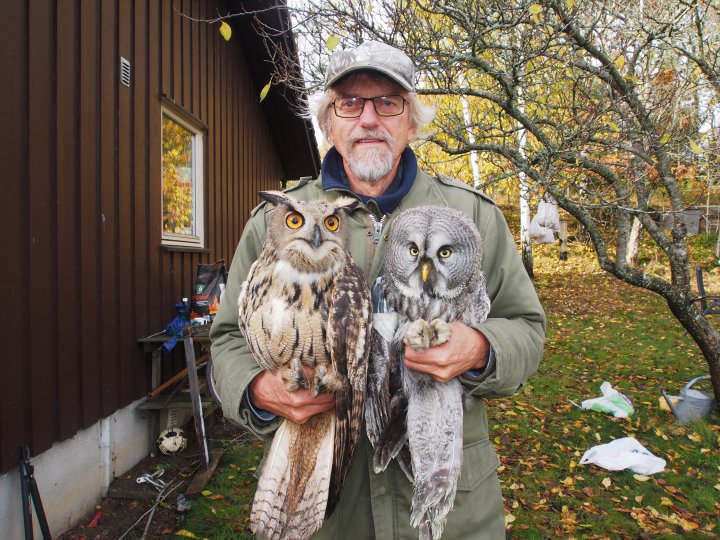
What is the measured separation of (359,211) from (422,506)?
3.36ft

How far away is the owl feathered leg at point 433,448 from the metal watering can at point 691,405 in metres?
4.88

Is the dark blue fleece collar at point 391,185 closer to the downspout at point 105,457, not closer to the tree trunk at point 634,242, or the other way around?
the downspout at point 105,457

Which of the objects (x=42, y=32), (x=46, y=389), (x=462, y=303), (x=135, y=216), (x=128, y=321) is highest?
(x=42, y=32)

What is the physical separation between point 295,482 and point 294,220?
0.85 metres

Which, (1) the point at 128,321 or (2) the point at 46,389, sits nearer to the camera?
(2) the point at 46,389

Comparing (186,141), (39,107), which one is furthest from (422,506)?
(186,141)

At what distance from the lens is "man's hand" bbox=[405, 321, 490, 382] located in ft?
4.47

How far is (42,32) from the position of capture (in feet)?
10.5

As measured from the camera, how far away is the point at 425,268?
1.50 m

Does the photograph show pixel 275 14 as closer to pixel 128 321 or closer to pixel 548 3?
pixel 548 3

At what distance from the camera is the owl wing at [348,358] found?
1.47 m

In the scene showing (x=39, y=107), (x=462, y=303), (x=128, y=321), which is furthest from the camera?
(x=128, y=321)

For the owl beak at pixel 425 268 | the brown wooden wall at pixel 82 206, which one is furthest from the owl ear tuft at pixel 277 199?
the brown wooden wall at pixel 82 206

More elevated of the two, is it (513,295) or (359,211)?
(359,211)
